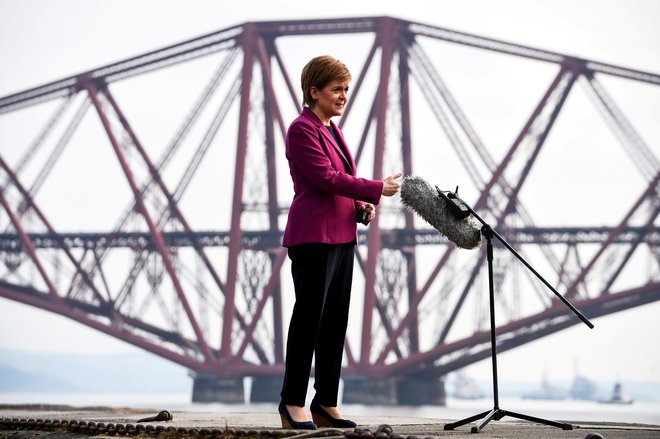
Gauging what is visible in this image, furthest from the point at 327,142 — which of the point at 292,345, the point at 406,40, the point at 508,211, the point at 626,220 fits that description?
the point at 406,40

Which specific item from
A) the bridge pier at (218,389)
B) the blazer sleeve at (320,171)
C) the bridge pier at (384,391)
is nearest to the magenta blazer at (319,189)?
the blazer sleeve at (320,171)

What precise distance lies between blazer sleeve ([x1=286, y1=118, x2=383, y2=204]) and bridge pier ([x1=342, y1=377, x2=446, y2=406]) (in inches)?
1066

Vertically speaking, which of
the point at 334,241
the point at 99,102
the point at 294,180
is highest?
the point at 99,102

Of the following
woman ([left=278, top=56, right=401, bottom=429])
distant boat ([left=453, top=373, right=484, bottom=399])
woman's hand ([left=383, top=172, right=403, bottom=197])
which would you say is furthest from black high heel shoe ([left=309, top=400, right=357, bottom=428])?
distant boat ([left=453, top=373, right=484, bottom=399])

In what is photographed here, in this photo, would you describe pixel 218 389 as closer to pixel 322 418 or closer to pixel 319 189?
pixel 322 418

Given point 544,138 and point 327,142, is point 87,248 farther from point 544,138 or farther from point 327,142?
point 327,142

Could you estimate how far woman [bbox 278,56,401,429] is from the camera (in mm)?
4938

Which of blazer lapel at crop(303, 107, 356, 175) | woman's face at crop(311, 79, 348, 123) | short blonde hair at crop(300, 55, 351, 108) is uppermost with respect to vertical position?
short blonde hair at crop(300, 55, 351, 108)

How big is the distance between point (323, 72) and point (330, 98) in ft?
0.41

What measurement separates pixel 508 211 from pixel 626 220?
376cm

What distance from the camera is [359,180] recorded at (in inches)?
195

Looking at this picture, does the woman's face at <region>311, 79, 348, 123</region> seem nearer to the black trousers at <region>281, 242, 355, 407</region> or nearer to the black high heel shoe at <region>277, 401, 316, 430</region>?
the black trousers at <region>281, 242, 355, 407</region>

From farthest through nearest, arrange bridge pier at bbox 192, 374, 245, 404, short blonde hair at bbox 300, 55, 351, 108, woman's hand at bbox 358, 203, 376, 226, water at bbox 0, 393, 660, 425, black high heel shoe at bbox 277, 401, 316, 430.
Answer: bridge pier at bbox 192, 374, 245, 404
water at bbox 0, 393, 660, 425
woman's hand at bbox 358, 203, 376, 226
short blonde hair at bbox 300, 55, 351, 108
black high heel shoe at bbox 277, 401, 316, 430

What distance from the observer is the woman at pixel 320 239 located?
4.94 meters
